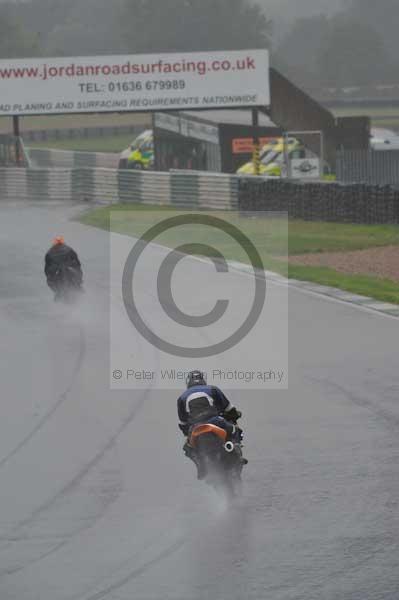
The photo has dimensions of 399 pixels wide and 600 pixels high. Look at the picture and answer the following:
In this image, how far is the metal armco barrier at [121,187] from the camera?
41.2 m

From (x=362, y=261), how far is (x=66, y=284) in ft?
27.5

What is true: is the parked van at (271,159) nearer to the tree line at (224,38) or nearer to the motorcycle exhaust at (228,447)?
the motorcycle exhaust at (228,447)

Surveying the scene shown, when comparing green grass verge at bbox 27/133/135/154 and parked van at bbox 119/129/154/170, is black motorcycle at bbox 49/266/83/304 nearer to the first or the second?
parked van at bbox 119/129/154/170

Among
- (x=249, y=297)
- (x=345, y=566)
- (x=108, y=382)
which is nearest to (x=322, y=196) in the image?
(x=249, y=297)

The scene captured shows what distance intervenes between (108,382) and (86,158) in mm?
55680

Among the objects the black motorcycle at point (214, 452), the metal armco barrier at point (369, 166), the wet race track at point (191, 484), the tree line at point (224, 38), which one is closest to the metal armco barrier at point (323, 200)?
the metal armco barrier at point (369, 166)

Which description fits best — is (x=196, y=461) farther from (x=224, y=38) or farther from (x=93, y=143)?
(x=224, y=38)

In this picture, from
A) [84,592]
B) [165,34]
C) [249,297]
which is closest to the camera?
[84,592]

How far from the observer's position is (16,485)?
1224cm

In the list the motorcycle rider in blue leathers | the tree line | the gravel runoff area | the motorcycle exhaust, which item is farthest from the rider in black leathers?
the tree line

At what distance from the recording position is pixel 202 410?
11180mm

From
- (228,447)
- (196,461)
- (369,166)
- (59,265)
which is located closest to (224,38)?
(369,166)

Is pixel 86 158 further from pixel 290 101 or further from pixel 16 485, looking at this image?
pixel 16 485

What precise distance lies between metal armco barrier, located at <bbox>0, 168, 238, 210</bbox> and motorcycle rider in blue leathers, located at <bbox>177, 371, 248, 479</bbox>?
1142 inches
